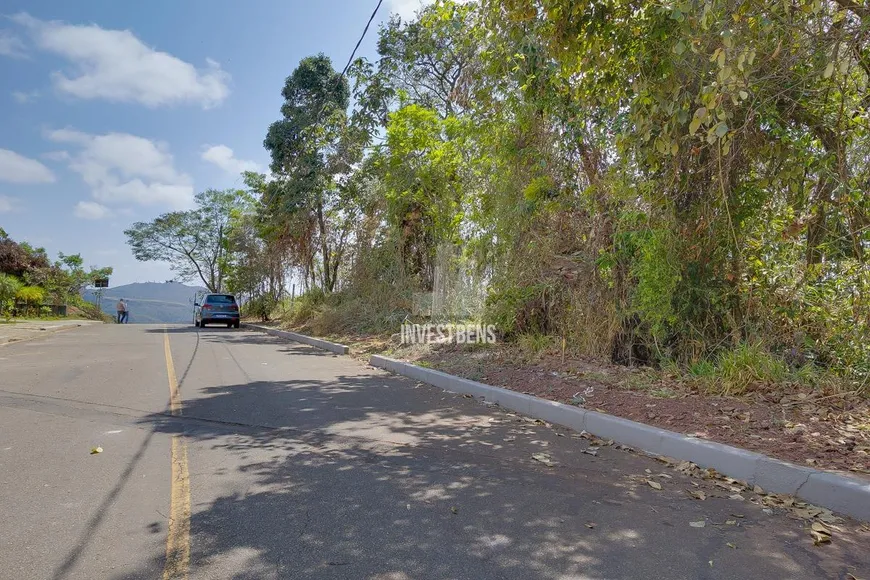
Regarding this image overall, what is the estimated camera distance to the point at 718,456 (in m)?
4.64

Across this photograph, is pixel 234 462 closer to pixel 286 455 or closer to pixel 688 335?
pixel 286 455

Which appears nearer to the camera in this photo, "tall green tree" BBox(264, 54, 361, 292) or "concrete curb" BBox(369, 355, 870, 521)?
"concrete curb" BBox(369, 355, 870, 521)

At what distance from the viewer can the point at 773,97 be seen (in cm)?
602

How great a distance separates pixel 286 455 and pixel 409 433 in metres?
1.40

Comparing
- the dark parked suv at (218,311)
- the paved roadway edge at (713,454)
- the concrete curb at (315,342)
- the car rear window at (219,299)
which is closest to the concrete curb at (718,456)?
the paved roadway edge at (713,454)

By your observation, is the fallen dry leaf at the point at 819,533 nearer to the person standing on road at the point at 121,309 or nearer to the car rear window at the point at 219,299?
the car rear window at the point at 219,299

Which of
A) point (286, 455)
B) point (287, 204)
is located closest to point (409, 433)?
point (286, 455)

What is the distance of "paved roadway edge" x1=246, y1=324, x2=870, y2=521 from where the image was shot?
12.6ft

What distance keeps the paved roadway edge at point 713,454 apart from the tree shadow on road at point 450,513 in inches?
11.6

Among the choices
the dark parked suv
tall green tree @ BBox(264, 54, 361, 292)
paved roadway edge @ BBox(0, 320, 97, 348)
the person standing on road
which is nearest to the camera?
paved roadway edge @ BBox(0, 320, 97, 348)

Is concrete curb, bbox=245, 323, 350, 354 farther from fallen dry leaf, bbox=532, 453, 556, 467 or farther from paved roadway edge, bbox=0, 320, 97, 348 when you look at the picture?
fallen dry leaf, bbox=532, 453, 556, 467

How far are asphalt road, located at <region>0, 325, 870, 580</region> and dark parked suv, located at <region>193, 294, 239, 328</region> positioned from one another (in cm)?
2055

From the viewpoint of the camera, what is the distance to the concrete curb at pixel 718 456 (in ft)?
A: 12.6

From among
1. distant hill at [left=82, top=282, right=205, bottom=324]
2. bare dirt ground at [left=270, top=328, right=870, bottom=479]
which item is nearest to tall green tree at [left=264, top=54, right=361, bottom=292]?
bare dirt ground at [left=270, top=328, right=870, bottom=479]
